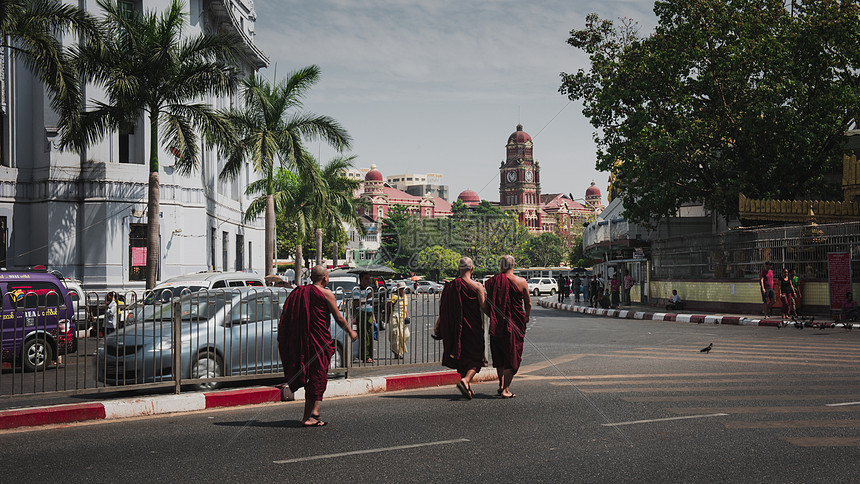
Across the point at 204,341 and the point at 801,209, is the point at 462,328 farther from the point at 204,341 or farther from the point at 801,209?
the point at 801,209

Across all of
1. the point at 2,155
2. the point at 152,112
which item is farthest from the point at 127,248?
the point at 152,112

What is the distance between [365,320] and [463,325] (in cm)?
220

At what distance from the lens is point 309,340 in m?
8.34

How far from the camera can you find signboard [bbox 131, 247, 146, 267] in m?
31.3

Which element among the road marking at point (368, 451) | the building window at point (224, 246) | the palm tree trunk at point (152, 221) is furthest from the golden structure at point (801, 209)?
the building window at point (224, 246)

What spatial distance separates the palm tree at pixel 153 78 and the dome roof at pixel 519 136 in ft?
535

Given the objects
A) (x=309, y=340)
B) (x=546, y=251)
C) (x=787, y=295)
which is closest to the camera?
(x=309, y=340)

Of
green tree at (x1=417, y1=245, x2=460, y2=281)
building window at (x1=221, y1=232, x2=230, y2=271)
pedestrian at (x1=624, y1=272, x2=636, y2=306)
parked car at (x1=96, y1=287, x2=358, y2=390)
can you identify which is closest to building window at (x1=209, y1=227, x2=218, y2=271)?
building window at (x1=221, y1=232, x2=230, y2=271)

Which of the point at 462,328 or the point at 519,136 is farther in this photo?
the point at 519,136

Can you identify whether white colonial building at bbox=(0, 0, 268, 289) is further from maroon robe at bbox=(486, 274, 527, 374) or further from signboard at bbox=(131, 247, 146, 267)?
maroon robe at bbox=(486, 274, 527, 374)

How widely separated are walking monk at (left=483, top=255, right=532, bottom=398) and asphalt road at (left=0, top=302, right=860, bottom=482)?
0.39 m

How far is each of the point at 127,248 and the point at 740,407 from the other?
89.7ft

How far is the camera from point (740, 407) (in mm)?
8648

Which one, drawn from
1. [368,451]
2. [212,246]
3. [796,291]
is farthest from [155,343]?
[212,246]
